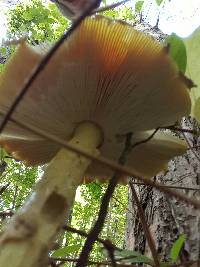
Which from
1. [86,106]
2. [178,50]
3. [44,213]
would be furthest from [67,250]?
[178,50]

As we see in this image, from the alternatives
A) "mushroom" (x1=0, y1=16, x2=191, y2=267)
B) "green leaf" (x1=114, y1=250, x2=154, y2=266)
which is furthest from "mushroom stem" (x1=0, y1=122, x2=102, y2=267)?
"green leaf" (x1=114, y1=250, x2=154, y2=266)

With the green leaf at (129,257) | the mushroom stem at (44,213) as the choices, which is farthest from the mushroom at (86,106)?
the green leaf at (129,257)

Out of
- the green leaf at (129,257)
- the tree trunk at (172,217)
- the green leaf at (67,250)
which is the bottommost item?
the green leaf at (129,257)

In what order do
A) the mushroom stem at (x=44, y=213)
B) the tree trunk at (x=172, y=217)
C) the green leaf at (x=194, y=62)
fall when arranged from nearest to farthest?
the mushroom stem at (x=44, y=213)
the green leaf at (x=194, y=62)
the tree trunk at (x=172, y=217)

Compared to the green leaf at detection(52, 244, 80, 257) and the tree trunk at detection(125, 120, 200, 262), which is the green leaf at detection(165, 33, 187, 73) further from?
the green leaf at detection(52, 244, 80, 257)

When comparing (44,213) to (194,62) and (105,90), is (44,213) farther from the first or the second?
(194,62)

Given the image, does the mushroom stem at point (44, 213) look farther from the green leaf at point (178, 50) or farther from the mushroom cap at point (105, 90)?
the green leaf at point (178, 50)
